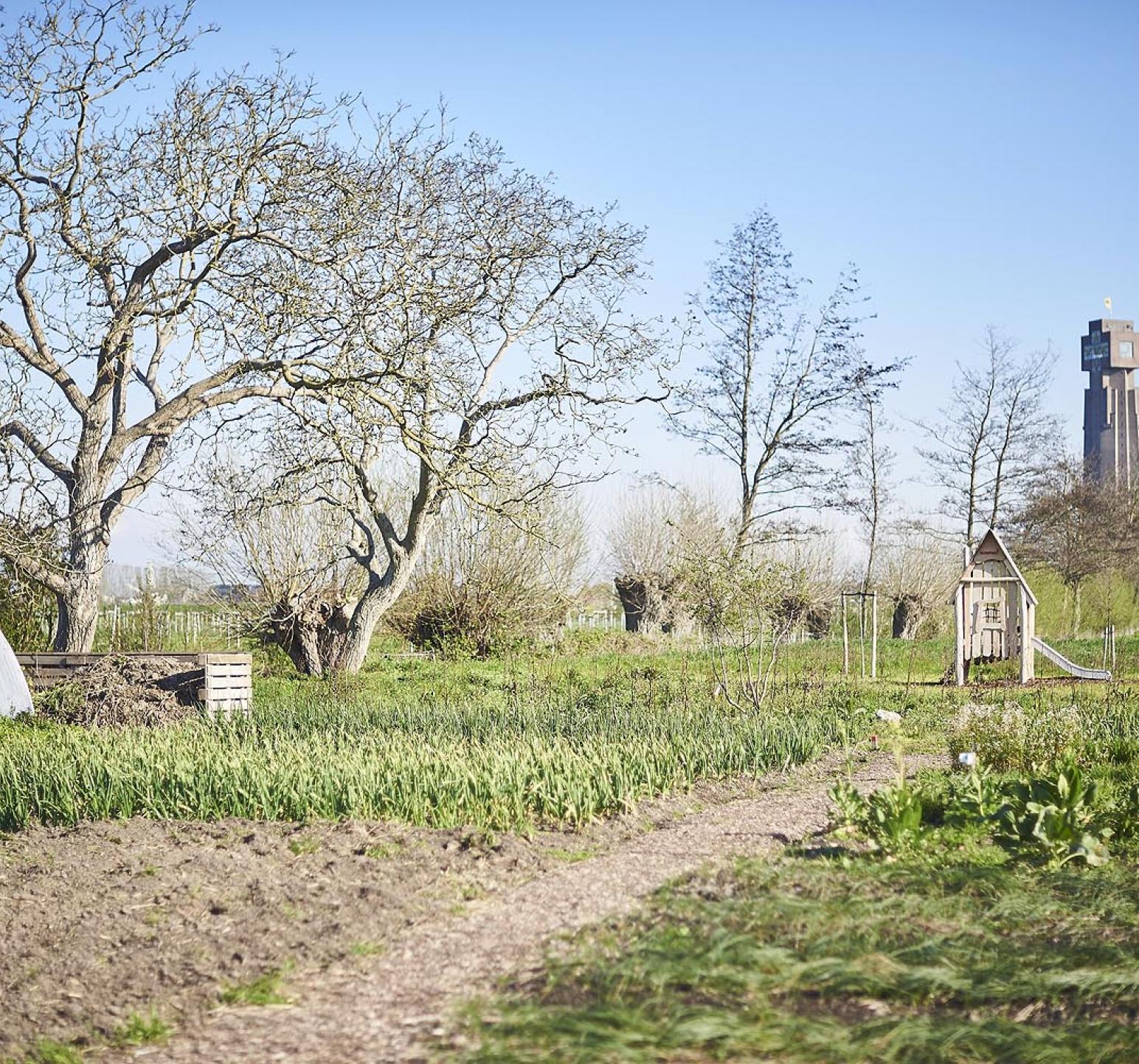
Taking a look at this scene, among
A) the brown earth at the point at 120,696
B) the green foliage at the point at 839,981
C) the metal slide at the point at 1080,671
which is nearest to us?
the green foliage at the point at 839,981

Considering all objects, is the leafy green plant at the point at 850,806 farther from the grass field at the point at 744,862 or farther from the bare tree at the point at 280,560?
the bare tree at the point at 280,560

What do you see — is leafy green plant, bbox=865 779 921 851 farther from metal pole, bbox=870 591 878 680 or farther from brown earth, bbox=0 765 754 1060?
metal pole, bbox=870 591 878 680

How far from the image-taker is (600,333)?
17.5 metres

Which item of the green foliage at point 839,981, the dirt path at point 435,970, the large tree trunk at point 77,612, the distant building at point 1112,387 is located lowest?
the dirt path at point 435,970

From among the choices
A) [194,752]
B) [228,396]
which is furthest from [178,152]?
[194,752]

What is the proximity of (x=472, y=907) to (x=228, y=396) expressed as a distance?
10.9m

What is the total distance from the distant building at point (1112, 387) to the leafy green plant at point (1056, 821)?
9485 centimetres

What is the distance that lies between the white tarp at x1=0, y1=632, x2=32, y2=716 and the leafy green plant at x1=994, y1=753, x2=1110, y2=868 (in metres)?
9.95

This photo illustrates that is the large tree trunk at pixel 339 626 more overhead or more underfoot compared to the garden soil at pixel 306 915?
more overhead

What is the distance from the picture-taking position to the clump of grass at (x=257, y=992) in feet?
13.3

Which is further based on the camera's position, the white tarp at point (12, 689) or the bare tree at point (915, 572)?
the bare tree at point (915, 572)

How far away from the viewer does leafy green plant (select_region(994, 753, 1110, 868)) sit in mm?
5359

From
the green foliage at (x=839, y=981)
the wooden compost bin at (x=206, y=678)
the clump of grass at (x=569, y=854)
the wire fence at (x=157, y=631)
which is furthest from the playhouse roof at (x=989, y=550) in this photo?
the green foliage at (x=839, y=981)

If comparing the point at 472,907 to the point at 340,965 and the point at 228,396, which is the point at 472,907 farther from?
the point at 228,396
